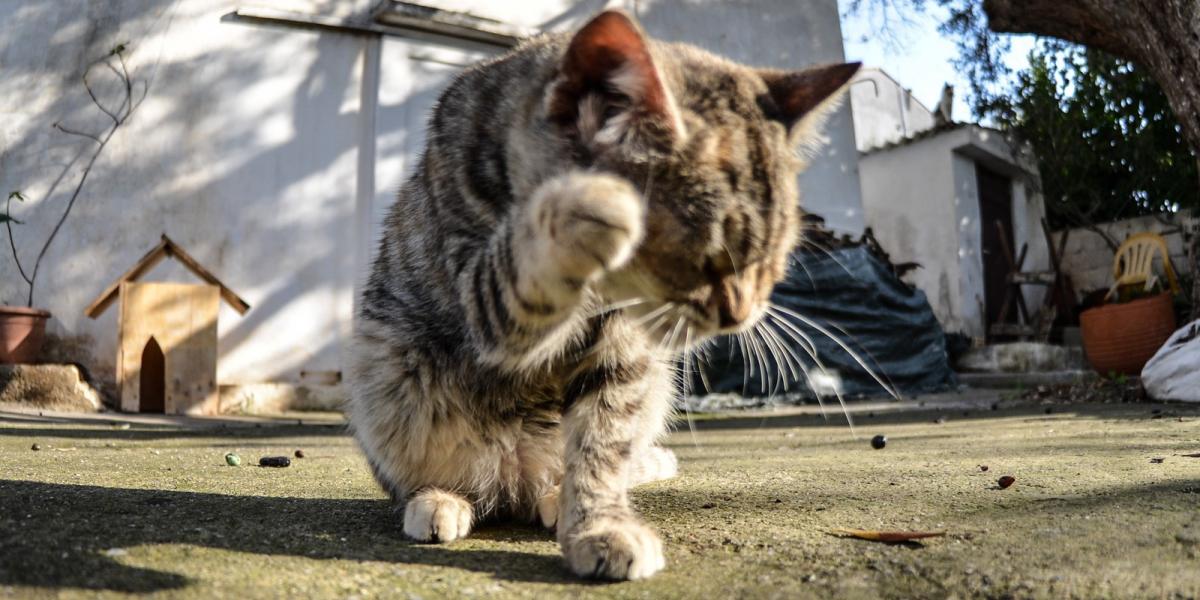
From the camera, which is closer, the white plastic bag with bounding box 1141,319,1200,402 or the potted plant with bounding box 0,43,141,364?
the white plastic bag with bounding box 1141,319,1200,402

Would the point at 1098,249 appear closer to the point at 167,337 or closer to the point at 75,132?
the point at 167,337

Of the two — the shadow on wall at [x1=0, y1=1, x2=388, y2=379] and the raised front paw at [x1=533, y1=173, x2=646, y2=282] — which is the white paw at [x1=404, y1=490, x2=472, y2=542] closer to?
the raised front paw at [x1=533, y1=173, x2=646, y2=282]

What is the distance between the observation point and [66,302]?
20.9ft

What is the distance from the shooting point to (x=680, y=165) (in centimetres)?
151

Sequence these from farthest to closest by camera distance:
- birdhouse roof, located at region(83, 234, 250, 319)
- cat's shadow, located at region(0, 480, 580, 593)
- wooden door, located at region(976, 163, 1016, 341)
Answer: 1. wooden door, located at region(976, 163, 1016, 341)
2. birdhouse roof, located at region(83, 234, 250, 319)
3. cat's shadow, located at region(0, 480, 580, 593)

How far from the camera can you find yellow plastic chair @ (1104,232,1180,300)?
8.01 meters

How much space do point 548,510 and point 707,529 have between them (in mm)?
408

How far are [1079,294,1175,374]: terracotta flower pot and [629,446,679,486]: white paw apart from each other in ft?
17.7

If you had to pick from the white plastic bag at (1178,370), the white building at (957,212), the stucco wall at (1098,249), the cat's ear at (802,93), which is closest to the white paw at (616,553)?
the cat's ear at (802,93)

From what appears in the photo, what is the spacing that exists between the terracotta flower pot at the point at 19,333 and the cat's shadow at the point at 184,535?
181 inches

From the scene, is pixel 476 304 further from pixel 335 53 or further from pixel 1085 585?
pixel 335 53

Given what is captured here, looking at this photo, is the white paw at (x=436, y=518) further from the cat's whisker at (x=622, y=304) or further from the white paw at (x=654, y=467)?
the white paw at (x=654, y=467)

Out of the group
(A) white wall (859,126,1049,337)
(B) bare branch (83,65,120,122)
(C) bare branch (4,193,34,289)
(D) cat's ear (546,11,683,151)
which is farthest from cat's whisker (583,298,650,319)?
(A) white wall (859,126,1049,337)

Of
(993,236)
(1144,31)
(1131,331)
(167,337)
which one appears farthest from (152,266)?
(993,236)
